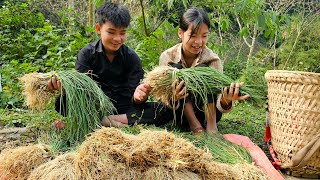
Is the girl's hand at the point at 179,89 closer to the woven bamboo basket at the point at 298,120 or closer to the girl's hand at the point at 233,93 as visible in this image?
the girl's hand at the point at 233,93

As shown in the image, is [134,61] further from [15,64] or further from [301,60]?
[301,60]

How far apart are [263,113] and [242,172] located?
2.47m

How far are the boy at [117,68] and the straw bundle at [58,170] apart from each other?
0.84 metres

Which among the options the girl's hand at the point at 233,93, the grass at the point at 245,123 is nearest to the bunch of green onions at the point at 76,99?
the girl's hand at the point at 233,93

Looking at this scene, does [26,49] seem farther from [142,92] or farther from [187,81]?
[187,81]

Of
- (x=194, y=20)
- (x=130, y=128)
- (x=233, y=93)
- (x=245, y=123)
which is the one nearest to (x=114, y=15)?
(x=194, y=20)

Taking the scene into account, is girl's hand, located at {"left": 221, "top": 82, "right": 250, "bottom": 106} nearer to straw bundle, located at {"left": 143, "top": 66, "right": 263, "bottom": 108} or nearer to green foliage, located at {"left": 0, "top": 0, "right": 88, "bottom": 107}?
straw bundle, located at {"left": 143, "top": 66, "right": 263, "bottom": 108}

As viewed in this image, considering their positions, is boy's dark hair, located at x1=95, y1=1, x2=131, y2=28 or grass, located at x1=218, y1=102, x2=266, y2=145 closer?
boy's dark hair, located at x1=95, y1=1, x2=131, y2=28

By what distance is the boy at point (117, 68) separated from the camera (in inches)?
110

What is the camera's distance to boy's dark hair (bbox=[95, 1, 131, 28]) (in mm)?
2758

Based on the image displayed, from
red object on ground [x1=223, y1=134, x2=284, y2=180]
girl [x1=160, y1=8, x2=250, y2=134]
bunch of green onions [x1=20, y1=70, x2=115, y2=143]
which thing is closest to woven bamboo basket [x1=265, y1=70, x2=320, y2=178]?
red object on ground [x1=223, y1=134, x2=284, y2=180]

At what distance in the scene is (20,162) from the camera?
74.8 inches

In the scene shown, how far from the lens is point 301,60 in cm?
676

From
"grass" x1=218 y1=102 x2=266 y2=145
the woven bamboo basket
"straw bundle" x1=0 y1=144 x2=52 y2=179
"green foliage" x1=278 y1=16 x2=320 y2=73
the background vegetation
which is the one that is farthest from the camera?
"green foliage" x1=278 y1=16 x2=320 y2=73
